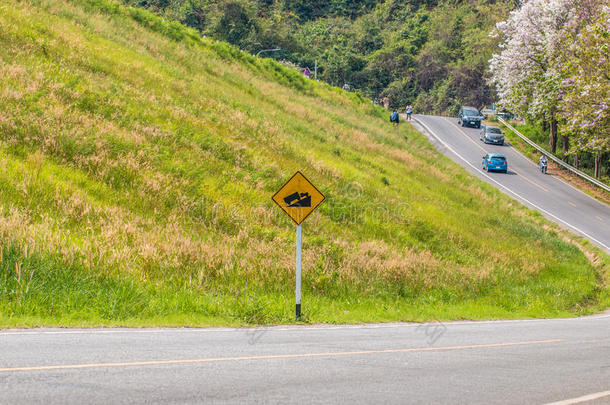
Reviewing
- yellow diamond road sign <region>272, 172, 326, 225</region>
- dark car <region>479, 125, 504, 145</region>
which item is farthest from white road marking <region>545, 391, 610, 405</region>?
dark car <region>479, 125, 504, 145</region>

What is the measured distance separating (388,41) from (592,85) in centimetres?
6856

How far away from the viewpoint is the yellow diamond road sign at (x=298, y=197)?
1069 cm

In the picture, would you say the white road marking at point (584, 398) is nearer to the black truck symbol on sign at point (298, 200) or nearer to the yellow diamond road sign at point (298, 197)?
the yellow diamond road sign at point (298, 197)

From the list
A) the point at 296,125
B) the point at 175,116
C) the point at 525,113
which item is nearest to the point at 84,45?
the point at 175,116

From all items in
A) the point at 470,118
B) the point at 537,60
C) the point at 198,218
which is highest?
the point at 537,60

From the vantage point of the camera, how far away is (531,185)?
39.6 metres

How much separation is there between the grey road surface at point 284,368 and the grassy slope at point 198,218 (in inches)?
65.8

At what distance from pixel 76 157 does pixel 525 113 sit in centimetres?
4329

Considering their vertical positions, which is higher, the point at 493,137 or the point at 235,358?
the point at 235,358

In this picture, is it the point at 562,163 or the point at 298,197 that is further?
the point at 562,163

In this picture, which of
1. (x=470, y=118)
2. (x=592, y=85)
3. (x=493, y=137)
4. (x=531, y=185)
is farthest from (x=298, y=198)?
(x=470, y=118)

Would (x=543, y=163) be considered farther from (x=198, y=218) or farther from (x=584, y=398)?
(x=584, y=398)

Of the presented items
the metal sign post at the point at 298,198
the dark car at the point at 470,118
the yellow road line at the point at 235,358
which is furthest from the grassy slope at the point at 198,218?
the dark car at the point at 470,118

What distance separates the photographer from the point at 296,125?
96.1ft
